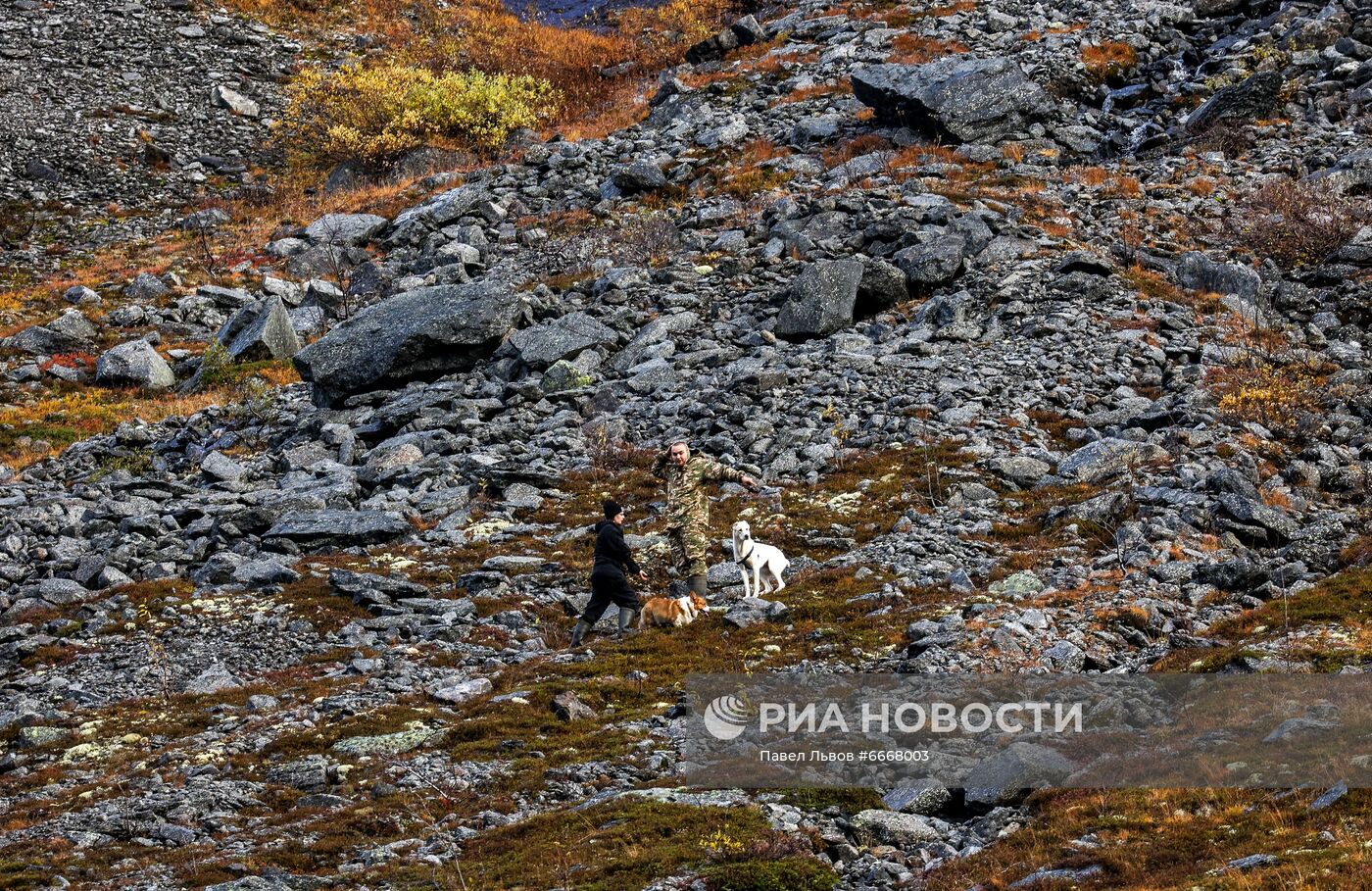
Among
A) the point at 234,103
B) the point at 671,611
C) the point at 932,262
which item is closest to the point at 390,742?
the point at 671,611

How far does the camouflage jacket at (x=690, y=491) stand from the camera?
50.1 ft

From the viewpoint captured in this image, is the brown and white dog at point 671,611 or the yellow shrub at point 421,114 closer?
the brown and white dog at point 671,611

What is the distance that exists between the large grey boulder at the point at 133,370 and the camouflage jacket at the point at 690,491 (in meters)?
19.5

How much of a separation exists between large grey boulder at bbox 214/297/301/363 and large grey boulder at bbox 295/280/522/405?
3917mm

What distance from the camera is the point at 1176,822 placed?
8.00m

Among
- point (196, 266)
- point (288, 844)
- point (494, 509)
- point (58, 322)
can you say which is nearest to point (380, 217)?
point (196, 266)

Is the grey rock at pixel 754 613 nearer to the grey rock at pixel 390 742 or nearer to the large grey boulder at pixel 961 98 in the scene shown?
the grey rock at pixel 390 742

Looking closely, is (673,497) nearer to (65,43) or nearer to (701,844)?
(701,844)

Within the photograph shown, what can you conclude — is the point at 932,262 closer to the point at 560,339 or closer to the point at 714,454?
the point at 714,454

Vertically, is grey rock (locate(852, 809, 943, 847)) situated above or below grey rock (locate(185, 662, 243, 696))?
above

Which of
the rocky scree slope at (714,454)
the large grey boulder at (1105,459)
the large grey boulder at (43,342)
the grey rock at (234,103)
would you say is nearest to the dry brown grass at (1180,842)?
the rocky scree slope at (714,454)

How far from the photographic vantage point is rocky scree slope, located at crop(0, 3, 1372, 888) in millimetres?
11289

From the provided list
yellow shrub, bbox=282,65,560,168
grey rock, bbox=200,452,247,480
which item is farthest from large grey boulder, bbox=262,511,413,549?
yellow shrub, bbox=282,65,560,168

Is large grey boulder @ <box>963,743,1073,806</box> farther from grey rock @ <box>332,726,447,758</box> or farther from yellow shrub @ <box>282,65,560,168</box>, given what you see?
yellow shrub @ <box>282,65,560,168</box>
